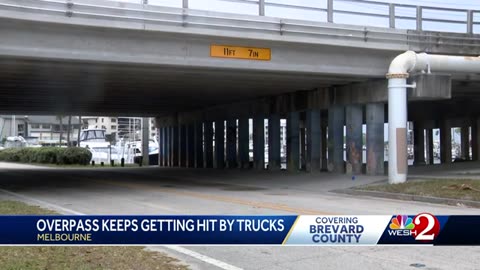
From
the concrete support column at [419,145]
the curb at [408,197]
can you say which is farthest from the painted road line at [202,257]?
the concrete support column at [419,145]

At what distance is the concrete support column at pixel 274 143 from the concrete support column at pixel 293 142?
151cm

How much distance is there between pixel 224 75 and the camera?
71.4 feet

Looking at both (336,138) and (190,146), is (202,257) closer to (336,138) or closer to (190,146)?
(336,138)

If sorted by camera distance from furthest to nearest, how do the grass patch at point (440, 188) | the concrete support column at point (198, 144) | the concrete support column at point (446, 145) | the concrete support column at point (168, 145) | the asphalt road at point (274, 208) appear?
the concrete support column at point (168, 145) → the concrete support column at point (446, 145) → the concrete support column at point (198, 144) → the grass patch at point (440, 188) → the asphalt road at point (274, 208)

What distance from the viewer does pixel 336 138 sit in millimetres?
25984

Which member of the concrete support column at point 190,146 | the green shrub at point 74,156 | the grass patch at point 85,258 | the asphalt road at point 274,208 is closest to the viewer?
the grass patch at point 85,258

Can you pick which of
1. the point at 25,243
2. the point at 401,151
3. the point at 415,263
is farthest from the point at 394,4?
the point at 25,243

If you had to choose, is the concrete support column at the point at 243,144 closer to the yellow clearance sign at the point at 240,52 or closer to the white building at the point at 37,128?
the yellow clearance sign at the point at 240,52

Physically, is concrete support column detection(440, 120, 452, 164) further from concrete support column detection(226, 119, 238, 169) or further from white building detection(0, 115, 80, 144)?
white building detection(0, 115, 80, 144)

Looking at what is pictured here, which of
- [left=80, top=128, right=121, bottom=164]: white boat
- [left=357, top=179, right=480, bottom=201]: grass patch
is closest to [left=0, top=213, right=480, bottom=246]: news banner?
[left=357, top=179, right=480, bottom=201]: grass patch

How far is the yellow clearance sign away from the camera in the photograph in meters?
18.8

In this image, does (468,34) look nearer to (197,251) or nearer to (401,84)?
(401,84)

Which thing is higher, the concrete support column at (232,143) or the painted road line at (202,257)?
the concrete support column at (232,143)

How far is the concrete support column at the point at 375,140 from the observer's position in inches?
909
